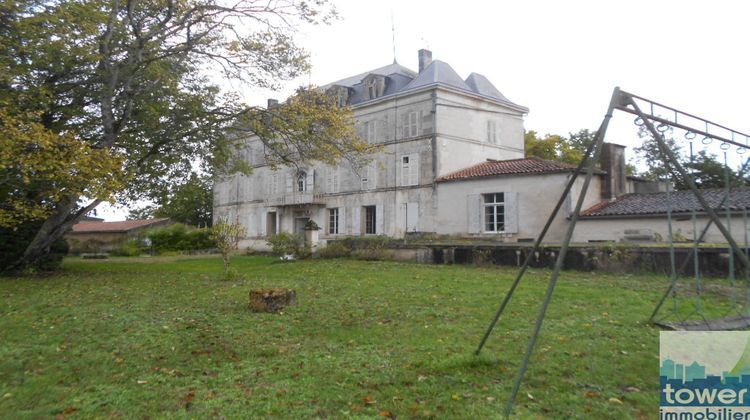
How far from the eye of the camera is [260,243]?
3284 centimetres

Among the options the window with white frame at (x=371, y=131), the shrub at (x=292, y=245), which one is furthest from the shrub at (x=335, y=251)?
the window with white frame at (x=371, y=131)

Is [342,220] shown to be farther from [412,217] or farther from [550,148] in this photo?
[550,148]

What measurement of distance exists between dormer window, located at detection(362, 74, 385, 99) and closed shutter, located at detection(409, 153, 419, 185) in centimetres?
479

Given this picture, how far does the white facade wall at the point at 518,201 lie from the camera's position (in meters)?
20.3

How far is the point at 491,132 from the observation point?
27.5 meters

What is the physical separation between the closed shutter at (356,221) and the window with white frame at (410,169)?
11.1ft

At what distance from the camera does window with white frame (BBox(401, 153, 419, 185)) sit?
2558cm

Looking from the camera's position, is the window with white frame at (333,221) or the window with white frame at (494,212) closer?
the window with white frame at (494,212)

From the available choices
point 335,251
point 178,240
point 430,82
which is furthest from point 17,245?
point 178,240

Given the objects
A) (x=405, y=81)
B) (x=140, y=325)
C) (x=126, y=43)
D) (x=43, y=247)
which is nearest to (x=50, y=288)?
(x=43, y=247)

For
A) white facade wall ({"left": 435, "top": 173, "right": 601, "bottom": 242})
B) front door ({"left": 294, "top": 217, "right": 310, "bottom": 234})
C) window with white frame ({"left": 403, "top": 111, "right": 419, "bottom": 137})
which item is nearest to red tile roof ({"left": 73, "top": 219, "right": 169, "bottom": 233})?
front door ({"left": 294, "top": 217, "right": 310, "bottom": 234})

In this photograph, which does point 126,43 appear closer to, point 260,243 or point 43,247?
point 43,247

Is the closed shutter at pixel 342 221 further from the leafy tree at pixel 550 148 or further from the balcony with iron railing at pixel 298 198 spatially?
the leafy tree at pixel 550 148

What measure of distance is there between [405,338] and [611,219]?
15031 millimetres
